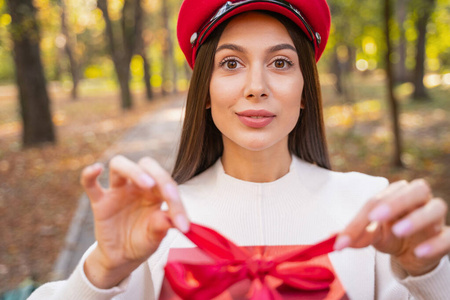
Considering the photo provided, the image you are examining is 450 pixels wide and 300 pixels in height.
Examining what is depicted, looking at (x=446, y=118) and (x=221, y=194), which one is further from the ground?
(x=221, y=194)

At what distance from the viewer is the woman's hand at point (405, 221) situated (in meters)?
1.09

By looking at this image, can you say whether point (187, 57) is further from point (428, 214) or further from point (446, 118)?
point (446, 118)

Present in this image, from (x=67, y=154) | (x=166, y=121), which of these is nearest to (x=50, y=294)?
(x=67, y=154)

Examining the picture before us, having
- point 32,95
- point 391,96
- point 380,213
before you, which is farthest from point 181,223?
point 32,95

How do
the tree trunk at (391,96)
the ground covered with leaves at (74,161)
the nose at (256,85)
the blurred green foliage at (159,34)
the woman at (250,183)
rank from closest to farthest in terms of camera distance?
1. the woman at (250,183)
2. the nose at (256,85)
3. the ground covered with leaves at (74,161)
4. the tree trunk at (391,96)
5. the blurred green foliage at (159,34)

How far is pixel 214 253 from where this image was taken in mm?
1414

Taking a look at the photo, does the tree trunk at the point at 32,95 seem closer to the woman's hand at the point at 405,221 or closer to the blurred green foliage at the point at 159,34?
the blurred green foliage at the point at 159,34

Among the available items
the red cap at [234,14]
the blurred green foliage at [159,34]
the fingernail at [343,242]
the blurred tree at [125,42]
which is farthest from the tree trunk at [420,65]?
the fingernail at [343,242]

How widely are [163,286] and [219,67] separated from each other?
2.94 feet

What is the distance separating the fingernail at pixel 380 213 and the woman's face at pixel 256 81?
2.27 feet

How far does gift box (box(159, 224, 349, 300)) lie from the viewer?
140 cm

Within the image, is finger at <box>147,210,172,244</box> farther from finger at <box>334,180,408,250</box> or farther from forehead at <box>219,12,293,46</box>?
forehead at <box>219,12,293,46</box>

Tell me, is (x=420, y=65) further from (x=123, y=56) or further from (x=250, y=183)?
(x=250, y=183)

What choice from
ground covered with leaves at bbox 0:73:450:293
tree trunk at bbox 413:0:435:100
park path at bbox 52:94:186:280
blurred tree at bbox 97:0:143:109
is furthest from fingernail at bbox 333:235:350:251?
blurred tree at bbox 97:0:143:109
